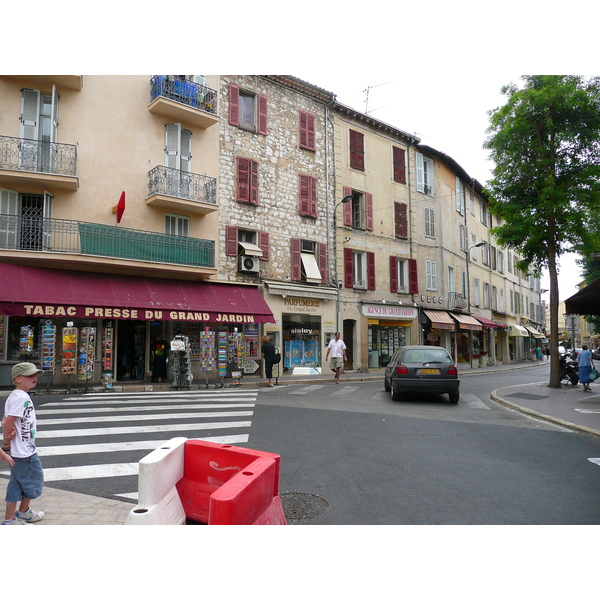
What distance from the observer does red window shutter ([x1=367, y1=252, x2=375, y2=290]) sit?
24.2 meters

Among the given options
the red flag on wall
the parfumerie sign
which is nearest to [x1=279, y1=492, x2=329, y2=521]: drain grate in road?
the parfumerie sign

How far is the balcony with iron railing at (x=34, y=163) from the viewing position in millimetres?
14703

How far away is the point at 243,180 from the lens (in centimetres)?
2000

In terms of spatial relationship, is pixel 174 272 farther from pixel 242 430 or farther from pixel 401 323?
pixel 401 323

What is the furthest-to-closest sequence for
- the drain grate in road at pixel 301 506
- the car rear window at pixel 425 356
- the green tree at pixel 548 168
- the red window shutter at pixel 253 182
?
the red window shutter at pixel 253 182 → the green tree at pixel 548 168 → the car rear window at pixel 425 356 → the drain grate in road at pixel 301 506

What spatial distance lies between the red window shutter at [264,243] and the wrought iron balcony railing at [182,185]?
259 centimetres

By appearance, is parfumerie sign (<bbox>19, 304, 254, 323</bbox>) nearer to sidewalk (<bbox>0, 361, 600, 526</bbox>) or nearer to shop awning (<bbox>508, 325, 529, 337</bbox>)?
sidewalk (<bbox>0, 361, 600, 526</bbox>)

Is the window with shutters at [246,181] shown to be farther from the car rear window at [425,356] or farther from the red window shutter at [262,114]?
the car rear window at [425,356]

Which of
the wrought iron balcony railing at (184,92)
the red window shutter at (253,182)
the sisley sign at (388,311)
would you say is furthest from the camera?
the sisley sign at (388,311)

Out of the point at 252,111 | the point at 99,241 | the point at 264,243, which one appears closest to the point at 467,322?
the point at 264,243

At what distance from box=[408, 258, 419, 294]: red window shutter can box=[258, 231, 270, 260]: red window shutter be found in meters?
9.81

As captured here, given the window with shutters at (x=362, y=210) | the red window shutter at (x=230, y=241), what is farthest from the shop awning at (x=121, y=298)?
the window with shutters at (x=362, y=210)

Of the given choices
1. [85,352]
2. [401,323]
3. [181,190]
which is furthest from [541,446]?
[401,323]

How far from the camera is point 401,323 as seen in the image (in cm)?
2609
